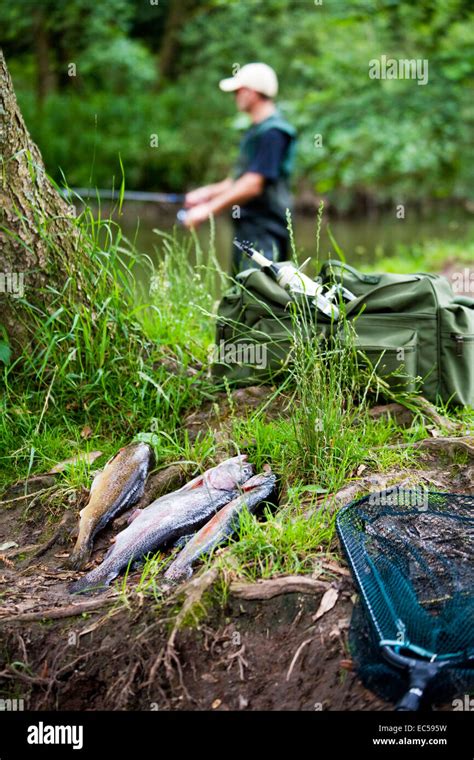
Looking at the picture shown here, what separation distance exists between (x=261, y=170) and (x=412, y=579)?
446cm

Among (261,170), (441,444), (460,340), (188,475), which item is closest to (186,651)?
(188,475)

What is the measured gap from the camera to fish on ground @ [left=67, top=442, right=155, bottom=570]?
365cm

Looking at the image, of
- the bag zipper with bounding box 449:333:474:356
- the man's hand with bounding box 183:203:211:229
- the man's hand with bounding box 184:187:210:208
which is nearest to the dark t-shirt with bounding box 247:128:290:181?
the man's hand with bounding box 184:187:210:208

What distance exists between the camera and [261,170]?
6832 millimetres

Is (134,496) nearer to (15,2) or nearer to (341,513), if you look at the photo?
(341,513)

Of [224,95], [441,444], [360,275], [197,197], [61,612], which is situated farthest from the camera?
[224,95]

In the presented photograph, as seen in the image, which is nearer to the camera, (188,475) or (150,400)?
(188,475)

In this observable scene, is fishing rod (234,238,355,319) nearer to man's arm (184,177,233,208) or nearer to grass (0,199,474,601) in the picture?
grass (0,199,474,601)

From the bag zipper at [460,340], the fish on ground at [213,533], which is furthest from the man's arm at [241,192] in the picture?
the fish on ground at [213,533]

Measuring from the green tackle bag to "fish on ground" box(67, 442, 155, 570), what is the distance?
0.73 meters

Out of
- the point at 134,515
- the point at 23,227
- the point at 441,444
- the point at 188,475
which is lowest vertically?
the point at 134,515

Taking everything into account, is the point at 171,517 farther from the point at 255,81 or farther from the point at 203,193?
the point at 255,81
